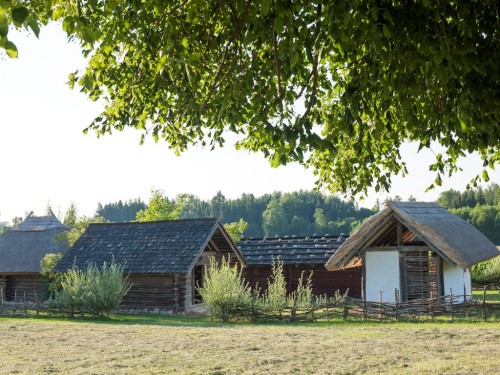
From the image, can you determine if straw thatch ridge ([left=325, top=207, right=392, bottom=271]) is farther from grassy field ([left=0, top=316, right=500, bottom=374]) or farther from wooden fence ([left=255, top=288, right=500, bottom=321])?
grassy field ([left=0, top=316, right=500, bottom=374])

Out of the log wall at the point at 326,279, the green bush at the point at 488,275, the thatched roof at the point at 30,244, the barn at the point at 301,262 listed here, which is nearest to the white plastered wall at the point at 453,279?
the barn at the point at 301,262

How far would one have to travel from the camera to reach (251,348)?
42.7ft

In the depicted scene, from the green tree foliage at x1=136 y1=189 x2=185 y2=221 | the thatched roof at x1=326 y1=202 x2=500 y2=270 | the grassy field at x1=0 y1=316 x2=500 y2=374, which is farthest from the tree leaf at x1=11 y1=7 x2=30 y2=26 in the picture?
the green tree foliage at x1=136 y1=189 x2=185 y2=221

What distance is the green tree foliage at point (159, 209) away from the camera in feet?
143

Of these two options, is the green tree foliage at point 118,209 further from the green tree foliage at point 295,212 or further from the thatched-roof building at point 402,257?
the thatched-roof building at point 402,257

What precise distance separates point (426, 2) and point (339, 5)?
76 cm

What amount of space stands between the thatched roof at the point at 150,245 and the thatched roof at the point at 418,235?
5133 millimetres

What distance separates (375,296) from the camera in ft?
74.3

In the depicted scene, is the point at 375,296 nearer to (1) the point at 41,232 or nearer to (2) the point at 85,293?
(2) the point at 85,293

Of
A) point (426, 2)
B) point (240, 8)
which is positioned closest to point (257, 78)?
point (240, 8)

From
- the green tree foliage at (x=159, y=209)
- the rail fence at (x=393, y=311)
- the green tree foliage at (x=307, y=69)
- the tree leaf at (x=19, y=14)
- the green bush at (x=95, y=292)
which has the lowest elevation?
the rail fence at (x=393, y=311)

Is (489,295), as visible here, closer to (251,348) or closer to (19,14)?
(251,348)

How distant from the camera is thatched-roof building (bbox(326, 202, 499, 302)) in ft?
73.0

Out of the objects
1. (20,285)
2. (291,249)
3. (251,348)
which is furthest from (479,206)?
(251,348)
